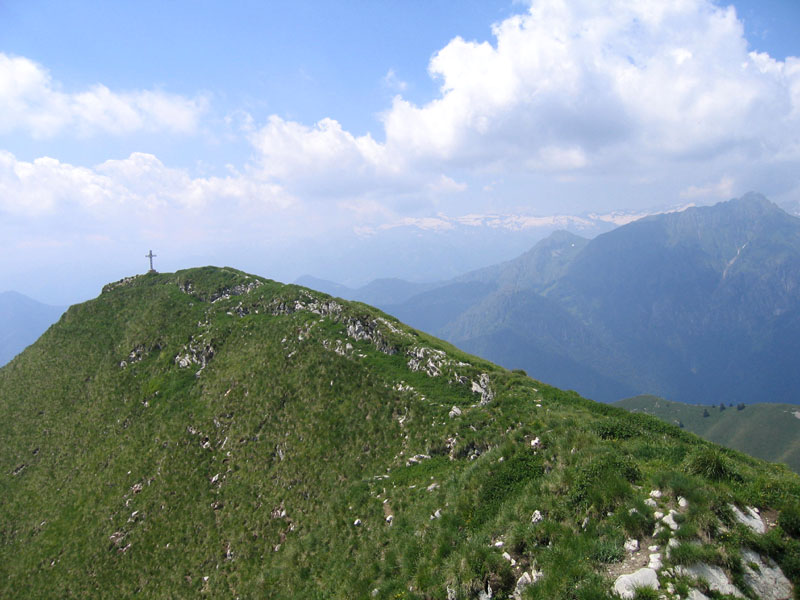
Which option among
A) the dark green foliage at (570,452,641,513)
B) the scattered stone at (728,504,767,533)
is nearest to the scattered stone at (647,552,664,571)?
the dark green foliage at (570,452,641,513)

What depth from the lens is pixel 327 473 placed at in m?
27.8

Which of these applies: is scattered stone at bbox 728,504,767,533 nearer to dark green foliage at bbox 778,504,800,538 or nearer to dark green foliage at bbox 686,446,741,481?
dark green foliage at bbox 778,504,800,538

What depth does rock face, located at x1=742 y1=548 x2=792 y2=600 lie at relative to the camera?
8.47 metres

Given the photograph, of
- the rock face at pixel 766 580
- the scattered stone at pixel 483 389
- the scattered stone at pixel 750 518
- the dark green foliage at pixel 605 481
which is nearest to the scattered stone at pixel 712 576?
the rock face at pixel 766 580

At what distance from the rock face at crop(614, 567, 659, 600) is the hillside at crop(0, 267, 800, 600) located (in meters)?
0.06

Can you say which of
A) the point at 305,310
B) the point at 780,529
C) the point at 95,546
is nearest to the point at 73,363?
the point at 95,546

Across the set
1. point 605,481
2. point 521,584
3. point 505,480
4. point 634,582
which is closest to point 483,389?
point 505,480

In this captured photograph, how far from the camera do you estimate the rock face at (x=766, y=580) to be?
8.47 metres

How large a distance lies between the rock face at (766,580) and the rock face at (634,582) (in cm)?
215

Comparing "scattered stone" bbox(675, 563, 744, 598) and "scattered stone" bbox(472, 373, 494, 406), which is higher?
"scattered stone" bbox(675, 563, 744, 598)

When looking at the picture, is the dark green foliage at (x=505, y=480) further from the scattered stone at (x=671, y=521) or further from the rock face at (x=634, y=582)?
the rock face at (x=634, y=582)

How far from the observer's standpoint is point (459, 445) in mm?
23266

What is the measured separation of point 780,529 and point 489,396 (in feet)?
61.6

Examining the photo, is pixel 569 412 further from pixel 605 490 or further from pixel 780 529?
pixel 780 529
